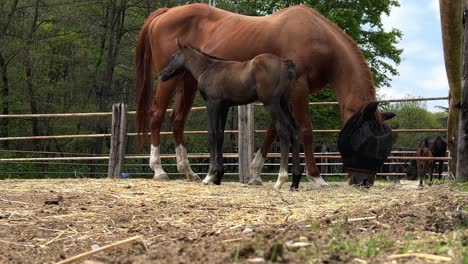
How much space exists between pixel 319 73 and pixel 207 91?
4.33 ft

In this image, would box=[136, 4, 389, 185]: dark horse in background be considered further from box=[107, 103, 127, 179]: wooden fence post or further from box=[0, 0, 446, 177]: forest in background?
box=[0, 0, 446, 177]: forest in background

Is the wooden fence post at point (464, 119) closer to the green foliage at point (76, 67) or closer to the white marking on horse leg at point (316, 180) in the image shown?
the white marking on horse leg at point (316, 180)

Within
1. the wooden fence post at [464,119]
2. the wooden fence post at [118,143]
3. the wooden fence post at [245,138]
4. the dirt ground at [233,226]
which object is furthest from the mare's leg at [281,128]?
the wooden fence post at [118,143]

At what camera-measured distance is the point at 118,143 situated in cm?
913

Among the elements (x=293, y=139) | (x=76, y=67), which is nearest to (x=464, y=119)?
(x=293, y=139)

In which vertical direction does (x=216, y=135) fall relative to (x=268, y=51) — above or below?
below

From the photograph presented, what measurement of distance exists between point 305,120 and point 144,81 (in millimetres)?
2876

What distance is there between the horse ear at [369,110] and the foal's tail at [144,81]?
3.43m

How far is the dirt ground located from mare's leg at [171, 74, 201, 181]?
194 centimetres

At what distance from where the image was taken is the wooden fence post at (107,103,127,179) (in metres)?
9.03

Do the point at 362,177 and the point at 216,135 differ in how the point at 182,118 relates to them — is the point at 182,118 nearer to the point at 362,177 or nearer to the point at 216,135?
the point at 216,135

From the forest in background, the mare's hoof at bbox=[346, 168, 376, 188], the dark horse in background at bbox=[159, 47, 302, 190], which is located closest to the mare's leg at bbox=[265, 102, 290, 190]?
the dark horse in background at bbox=[159, 47, 302, 190]

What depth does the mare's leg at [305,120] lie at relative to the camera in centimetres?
580

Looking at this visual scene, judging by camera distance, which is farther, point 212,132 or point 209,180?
point 209,180
